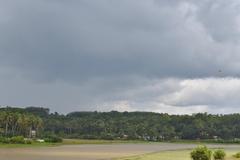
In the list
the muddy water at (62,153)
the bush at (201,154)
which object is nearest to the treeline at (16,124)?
the muddy water at (62,153)

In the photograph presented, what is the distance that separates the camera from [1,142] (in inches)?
5330

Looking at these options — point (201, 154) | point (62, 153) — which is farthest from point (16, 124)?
point (201, 154)

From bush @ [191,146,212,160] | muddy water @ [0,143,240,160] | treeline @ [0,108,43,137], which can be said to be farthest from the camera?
treeline @ [0,108,43,137]

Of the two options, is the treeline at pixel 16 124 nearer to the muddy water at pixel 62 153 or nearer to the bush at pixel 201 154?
the muddy water at pixel 62 153

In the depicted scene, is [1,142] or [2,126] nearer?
[1,142]

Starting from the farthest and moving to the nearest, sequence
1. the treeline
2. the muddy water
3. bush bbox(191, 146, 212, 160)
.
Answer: the treeline < the muddy water < bush bbox(191, 146, 212, 160)

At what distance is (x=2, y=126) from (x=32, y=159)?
4035 inches

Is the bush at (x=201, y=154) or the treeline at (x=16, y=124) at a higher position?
the treeline at (x=16, y=124)

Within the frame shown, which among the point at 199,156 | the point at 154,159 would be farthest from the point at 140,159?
the point at 199,156

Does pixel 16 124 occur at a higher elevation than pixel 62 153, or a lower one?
higher

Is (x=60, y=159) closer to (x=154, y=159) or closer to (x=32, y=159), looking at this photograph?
(x=32, y=159)

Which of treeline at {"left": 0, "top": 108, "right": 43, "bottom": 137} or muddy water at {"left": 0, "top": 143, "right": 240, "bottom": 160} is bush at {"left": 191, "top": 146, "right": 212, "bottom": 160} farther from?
treeline at {"left": 0, "top": 108, "right": 43, "bottom": 137}

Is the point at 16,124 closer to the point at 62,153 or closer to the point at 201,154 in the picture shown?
the point at 62,153

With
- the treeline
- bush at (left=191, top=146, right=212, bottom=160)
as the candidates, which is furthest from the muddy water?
the treeline
